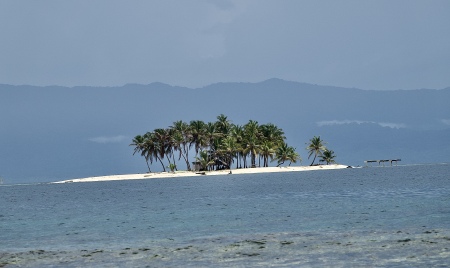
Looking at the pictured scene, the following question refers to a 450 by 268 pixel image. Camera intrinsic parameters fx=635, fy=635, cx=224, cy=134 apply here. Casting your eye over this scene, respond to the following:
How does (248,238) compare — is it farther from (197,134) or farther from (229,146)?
(197,134)

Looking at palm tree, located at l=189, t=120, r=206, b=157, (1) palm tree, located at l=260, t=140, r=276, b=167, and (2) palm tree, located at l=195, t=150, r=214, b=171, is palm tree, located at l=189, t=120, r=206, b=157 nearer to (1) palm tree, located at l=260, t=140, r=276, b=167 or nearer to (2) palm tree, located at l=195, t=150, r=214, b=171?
Answer: (2) palm tree, located at l=195, t=150, r=214, b=171

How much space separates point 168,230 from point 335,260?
1843 centimetres

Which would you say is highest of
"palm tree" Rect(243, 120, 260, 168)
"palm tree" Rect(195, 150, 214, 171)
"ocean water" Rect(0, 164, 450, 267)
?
"palm tree" Rect(243, 120, 260, 168)

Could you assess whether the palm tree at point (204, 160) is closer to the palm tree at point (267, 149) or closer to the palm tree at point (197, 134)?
the palm tree at point (197, 134)

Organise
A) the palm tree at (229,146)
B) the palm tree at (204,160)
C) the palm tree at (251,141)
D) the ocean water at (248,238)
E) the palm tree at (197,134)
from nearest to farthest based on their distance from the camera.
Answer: the ocean water at (248,238)
the palm tree at (229,146)
the palm tree at (251,141)
the palm tree at (204,160)
the palm tree at (197,134)

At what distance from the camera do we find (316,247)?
30.6 metres

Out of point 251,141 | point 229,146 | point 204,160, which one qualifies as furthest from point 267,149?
point 204,160

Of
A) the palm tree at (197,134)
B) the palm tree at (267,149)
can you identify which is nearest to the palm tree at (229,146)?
the palm tree at (197,134)

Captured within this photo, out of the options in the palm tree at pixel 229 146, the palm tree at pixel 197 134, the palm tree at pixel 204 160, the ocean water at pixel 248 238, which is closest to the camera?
the ocean water at pixel 248 238

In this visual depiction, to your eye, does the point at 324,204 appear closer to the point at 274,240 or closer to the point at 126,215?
the point at 126,215

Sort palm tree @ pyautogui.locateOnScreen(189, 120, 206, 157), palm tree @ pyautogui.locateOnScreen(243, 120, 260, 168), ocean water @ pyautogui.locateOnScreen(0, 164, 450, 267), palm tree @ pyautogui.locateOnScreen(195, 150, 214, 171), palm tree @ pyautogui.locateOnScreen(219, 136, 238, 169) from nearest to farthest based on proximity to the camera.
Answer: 1. ocean water @ pyautogui.locateOnScreen(0, 164, 450, 267)
2. palm tree @ pyautogui.locateOnScreen(219, 136, 238, 169)
3. palm tree @ pyautogui.locateOnScreen(243, 120, 260, 168)
4. palm tree @ pyautogui.locateOnScreen(195, 150, 214, 171)
5. palm tree @ pyautogui.locateOnScreen(189, 120, 206, 157)

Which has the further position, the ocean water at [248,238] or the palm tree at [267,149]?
the palm tree at [267,149]

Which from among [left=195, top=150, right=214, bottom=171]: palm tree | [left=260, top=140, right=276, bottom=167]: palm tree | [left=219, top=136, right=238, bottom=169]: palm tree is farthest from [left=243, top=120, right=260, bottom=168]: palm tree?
[left=195, top=150, right=214, bottom=171]: palm tree

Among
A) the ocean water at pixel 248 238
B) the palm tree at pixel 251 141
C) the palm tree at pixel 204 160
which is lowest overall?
the ocean water at pixel 248 238
